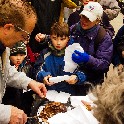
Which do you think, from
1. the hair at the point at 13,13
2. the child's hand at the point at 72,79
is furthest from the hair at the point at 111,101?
the child's hand at the point at 72,79

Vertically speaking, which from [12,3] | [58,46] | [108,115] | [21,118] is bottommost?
[108,115]

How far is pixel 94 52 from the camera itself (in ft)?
12.3

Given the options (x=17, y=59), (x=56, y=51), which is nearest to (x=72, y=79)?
(x=56, y=51)

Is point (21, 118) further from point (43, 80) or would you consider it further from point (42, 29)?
point (42, 29)

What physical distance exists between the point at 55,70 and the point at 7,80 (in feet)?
3.21

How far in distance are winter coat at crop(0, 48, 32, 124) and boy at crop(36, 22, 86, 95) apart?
2.38 ft

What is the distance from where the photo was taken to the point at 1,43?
Answer: 2346 mm

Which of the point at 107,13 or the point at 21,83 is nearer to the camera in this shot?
the point at 21,83

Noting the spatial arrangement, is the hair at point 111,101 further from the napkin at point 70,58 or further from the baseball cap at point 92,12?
the baseball cap at point 92,12

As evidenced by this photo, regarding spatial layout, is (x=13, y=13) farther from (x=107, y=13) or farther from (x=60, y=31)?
(x=107, y=13)

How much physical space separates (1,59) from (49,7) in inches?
93.9

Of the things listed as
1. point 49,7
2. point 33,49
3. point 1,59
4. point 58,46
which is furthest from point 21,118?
point 49,7

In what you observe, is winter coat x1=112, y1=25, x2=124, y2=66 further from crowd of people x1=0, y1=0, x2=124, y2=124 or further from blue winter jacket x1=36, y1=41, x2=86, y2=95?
blue winter jacket x1=36, y1=41, x2=86, y2=95

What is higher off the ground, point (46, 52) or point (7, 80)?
point (46, 52)
